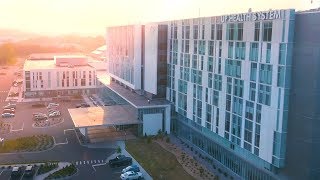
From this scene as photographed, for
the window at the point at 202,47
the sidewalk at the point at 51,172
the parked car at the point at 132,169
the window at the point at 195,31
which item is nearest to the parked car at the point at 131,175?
the parked car at the point at 132,169

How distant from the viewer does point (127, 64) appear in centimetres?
7188

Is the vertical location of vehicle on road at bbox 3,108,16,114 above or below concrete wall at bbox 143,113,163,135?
below

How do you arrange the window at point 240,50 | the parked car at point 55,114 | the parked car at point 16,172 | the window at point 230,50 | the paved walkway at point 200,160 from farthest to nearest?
the parked car at point 55,114 → the paved walkway at point 200,160 → the window at point 230,50 → the parked car at point 16,172 → the window at point 240,50

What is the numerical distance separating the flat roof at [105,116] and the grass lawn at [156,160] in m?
3.97

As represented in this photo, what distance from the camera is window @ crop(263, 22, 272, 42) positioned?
37.1 meters

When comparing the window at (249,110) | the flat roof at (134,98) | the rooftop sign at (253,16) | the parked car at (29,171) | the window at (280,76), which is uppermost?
the rooftop sign at (253,16)

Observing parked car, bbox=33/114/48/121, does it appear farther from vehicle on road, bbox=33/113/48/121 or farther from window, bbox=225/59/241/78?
window, bbox=225/59/241/78

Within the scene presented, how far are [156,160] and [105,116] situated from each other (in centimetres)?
1514

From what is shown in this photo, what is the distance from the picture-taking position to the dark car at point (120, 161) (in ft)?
155

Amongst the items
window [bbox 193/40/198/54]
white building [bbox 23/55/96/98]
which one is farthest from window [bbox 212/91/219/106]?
white building [bbox 23/55/96/98]

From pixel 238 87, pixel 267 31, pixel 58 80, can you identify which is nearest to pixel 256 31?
pixel 267 31

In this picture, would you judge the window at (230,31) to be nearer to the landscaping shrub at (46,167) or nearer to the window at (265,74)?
the window at (265,74)

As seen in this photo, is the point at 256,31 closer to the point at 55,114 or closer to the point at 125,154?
the point at 125,154

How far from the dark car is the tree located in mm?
127810
